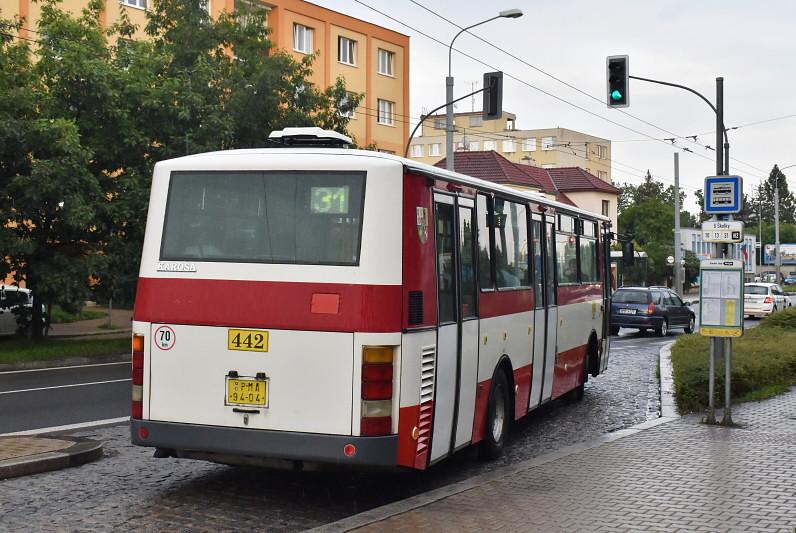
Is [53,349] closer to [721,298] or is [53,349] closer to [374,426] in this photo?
[721,298]

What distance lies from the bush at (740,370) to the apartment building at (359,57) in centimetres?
3019

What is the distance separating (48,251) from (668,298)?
20494 millimetres

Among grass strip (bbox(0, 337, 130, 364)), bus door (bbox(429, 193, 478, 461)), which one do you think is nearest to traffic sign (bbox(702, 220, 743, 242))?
bus door (bbox(429, 193, 478, 461))

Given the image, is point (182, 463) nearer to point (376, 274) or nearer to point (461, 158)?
point (376, 274)

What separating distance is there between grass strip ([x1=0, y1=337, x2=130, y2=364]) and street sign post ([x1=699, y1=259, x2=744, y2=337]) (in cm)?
1321

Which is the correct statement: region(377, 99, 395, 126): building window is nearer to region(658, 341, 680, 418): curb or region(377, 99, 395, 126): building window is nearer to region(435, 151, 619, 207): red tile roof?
region(435, 151, 619, 207): red tile roof

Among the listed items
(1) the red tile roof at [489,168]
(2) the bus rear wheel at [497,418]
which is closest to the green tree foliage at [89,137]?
(2) the bus rear wheel at [497,418]

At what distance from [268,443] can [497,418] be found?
11.2 feet

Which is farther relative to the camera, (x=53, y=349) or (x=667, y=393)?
(x=53, y=349)

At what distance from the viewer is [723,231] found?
14.1 metres

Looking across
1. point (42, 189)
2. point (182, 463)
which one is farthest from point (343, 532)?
point (42, 189)

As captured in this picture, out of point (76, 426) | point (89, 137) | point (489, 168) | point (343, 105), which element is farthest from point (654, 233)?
point (76, 426)

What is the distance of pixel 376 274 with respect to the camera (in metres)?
7.50

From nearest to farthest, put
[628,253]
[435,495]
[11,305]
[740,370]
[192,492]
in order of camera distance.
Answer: [435,495] < [192,492] < [740,370] < [628,253] < [11,305]
